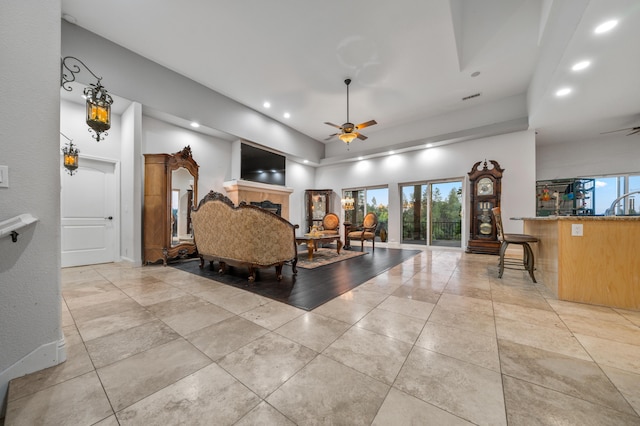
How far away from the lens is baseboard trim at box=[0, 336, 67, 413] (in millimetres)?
1206

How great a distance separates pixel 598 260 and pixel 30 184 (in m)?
4.71

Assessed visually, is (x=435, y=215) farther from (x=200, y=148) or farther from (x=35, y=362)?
(x=35, y=362)

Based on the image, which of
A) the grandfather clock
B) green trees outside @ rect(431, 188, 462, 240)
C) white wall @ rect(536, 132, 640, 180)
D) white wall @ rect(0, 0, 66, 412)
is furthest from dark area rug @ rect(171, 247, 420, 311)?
white wall @ rect(536, 132, 640, 180)

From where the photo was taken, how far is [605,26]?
96.7 inches

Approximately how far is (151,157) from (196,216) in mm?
1652

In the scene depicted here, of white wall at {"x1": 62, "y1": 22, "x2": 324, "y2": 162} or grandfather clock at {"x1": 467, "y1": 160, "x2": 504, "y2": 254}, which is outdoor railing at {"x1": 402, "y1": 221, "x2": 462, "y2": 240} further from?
white wall at {"x1": 62, "y1": 22, "x2": 324, "y2": 162}

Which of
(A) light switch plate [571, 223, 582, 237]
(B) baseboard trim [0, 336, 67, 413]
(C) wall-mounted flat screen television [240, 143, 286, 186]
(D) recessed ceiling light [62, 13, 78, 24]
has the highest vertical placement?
(D) recessed ceiling light [62, 13, 78, 24]

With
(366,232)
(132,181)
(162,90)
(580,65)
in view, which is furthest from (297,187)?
(580,65)

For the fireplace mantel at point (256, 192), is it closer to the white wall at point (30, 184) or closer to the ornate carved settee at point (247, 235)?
the ornate carved settee at point (247, 235)

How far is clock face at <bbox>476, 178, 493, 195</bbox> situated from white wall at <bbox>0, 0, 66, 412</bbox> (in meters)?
7.37

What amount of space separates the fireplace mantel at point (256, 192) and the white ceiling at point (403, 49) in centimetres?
215

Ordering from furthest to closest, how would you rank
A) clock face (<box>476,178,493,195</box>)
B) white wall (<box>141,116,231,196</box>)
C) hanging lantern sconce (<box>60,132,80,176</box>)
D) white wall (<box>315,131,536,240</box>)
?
clock face (<box>476,178,493,195</box>)
white wall (<box>315,131,536,240</box>)
white wall (<box>141,116,231,196</box>)
hanging lantern sconce (<box>60,132,80,176</box>)

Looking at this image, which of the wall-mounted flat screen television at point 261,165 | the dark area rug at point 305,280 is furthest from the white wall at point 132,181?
the wall-mounted flat screen television at point 261,165

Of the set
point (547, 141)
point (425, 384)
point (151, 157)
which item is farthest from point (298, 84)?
point (547, 141)
